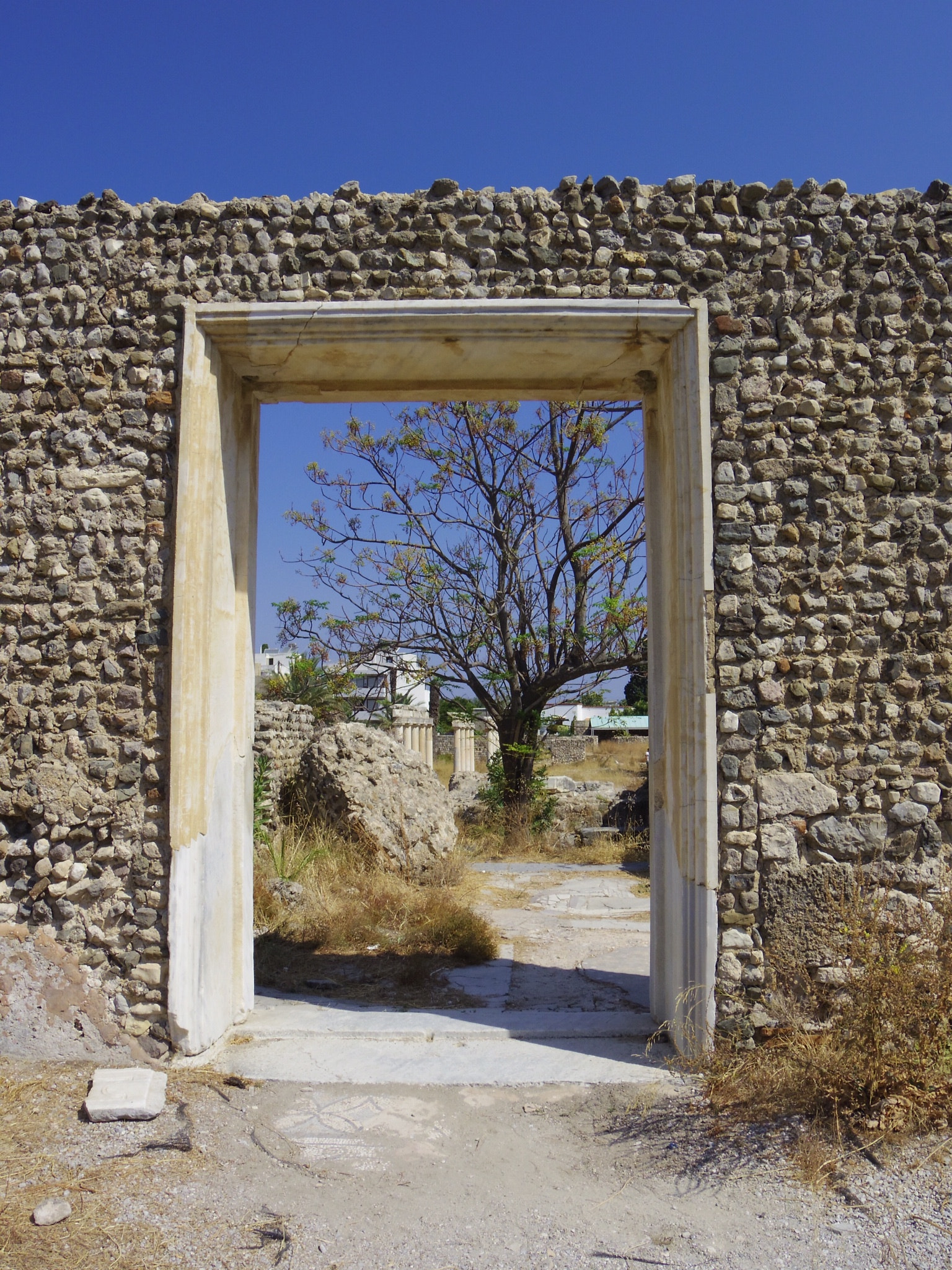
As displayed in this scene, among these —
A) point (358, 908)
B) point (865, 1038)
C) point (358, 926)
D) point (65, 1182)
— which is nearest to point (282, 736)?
point (358, 908)

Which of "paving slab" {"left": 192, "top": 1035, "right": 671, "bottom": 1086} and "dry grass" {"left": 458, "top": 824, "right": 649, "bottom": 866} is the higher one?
"paving slab" {"left": 192, "top": 1035, "right": 671, "bottom": 1086}

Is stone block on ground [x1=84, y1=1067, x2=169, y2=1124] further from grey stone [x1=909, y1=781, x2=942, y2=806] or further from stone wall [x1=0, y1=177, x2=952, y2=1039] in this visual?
grey stone [x1=909, y1=781, x2=942, y2=806]

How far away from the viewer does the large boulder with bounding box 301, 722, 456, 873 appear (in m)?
7.70

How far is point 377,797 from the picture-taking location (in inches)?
317

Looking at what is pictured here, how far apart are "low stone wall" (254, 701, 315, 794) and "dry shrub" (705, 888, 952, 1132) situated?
236 inches

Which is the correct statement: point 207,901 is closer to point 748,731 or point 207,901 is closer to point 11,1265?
point 11,1265

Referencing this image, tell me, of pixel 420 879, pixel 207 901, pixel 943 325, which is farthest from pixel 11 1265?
pixel 420 879

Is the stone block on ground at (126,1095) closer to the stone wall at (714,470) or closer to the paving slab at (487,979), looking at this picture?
the stone wall at (714,470)

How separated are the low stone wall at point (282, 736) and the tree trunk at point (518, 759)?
93.7 inches

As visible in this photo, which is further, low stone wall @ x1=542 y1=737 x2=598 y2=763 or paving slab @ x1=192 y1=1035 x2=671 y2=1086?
low stone wall @ x1=542 y1=737 x2=598 y2=763

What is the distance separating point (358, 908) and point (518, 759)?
4705 mm

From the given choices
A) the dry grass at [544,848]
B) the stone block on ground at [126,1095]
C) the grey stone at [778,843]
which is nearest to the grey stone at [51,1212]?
the stone block on ground at [126,1095]

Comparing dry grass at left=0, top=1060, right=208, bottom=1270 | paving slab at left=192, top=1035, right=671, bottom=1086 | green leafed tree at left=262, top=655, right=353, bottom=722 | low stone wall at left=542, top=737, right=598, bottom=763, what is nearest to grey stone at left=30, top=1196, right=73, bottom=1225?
dry grass at left=0, top=1060, right=208, bottom=1270

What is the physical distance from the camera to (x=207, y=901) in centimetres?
382
